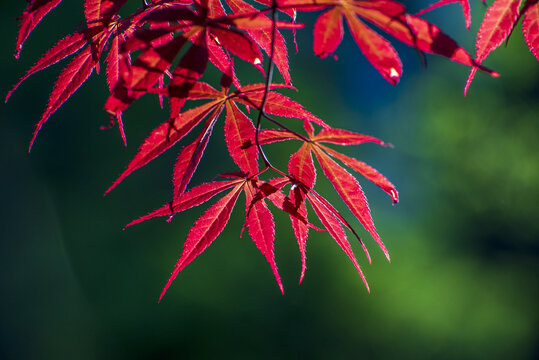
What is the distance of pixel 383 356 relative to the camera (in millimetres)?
5039

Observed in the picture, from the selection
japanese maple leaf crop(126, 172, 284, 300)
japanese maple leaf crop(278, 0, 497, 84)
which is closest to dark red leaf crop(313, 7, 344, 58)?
japanese maple leaf crop(278, 0, 497, 84)

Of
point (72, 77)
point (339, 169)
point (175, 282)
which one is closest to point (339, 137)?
point (339, 169)

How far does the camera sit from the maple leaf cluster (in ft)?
1.14

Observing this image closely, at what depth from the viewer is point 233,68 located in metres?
0.48

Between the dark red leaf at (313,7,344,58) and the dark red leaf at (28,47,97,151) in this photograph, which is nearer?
the dark red leaf at (313,7,344,58)

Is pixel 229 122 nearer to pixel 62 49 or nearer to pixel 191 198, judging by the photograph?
pixel 191 198

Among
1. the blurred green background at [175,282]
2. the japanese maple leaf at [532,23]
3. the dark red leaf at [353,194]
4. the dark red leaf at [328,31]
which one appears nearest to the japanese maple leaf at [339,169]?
the dark red leaf at [353,194]

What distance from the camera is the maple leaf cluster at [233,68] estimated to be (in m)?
0.35

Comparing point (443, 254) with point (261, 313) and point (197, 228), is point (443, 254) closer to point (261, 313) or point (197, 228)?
point (261, 313)

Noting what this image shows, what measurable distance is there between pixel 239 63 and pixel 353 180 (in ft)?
17.1

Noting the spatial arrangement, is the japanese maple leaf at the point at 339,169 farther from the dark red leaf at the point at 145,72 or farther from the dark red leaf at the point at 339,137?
the dark red leaf at the point at 145,72

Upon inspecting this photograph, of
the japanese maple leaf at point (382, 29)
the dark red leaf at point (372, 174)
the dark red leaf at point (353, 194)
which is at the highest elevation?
the japanese maple leaf at point (382, 29)

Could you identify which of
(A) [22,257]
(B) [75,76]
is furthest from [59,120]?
(B) [75,76]

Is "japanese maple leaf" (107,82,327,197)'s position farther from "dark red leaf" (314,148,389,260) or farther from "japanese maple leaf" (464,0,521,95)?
"japanese maple leaf" (464,0,521,95)
